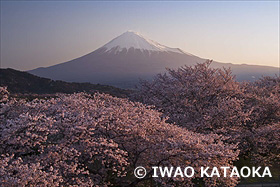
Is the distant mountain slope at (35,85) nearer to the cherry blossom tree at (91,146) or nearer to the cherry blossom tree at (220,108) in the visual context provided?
the cherry blossom tree at (220,108)

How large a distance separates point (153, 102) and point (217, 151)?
11514 millimetres

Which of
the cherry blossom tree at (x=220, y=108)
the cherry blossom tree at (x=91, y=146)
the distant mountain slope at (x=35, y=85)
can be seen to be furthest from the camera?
the distant mountain slope at (x=35, y=85)

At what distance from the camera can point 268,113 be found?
18891mm

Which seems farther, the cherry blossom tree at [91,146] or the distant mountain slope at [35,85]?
the distant mountain slope at [35,85]

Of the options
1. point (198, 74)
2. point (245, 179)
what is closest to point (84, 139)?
point (245, 179)

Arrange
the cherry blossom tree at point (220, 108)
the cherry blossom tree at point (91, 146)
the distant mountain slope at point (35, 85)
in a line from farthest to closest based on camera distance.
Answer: the distant mountain slope at point (35, 85)
the cherry blossom tree at point (220, 108)
the cherry blossom tree at point (91, 146)

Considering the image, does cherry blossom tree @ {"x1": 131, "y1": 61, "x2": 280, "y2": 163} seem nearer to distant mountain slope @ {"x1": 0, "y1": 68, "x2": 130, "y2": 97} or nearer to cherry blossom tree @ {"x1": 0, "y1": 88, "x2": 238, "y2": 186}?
cherry blossom tree @ {"x1": 0, "y1": 88, "x2": 238, "y2": 186}

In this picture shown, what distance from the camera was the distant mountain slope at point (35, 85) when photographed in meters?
69.9

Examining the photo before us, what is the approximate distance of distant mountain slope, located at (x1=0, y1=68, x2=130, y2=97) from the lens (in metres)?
69.9

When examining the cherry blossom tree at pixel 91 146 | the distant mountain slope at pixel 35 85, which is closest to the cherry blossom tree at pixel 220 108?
the cherry blossom tree at pixel 91 146

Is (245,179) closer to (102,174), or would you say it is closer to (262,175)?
(262,175)

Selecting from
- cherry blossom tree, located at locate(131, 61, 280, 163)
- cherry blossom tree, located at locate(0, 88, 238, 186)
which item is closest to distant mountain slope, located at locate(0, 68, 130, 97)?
cherry blossom tree, located at locate(131, 61, 280, 163)

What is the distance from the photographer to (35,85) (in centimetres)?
7488

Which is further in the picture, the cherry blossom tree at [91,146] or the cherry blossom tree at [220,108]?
the cherry blossom tree at [220,108]
